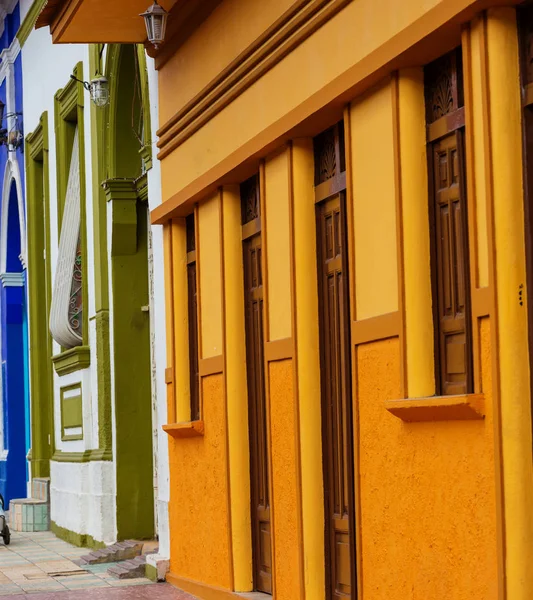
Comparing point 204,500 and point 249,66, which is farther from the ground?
point 249,66

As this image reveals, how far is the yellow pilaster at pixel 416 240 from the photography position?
6.98 meters

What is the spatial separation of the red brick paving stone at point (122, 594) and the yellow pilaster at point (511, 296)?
5.16m

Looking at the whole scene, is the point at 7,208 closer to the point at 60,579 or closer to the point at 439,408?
the point at 60,579

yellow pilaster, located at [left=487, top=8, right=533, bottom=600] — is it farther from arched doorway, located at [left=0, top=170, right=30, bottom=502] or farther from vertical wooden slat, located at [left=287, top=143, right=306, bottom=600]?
arched doorway, located at [left=0, top=170, right=30, bottom=502]

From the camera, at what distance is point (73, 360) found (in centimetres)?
1602

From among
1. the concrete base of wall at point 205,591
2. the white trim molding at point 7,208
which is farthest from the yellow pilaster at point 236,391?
the white trim molding at point 7,208

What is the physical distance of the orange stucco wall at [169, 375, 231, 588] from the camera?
406 inches

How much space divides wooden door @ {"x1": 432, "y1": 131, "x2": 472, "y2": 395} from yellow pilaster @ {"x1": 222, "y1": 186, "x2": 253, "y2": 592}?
3.32m

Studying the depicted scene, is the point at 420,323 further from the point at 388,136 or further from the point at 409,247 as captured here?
the point at 388,136

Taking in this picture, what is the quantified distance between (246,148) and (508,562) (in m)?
4.21

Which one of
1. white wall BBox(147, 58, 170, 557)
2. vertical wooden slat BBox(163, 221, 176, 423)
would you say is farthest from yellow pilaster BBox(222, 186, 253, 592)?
white wall BBox(147, 58, 170, 557)

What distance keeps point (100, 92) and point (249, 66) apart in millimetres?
5133

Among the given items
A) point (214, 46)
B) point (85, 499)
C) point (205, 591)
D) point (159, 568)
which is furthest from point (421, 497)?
point (85, 499)

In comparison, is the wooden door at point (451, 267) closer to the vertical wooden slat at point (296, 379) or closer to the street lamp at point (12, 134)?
the vertical wooden slat at point (296, 379)
